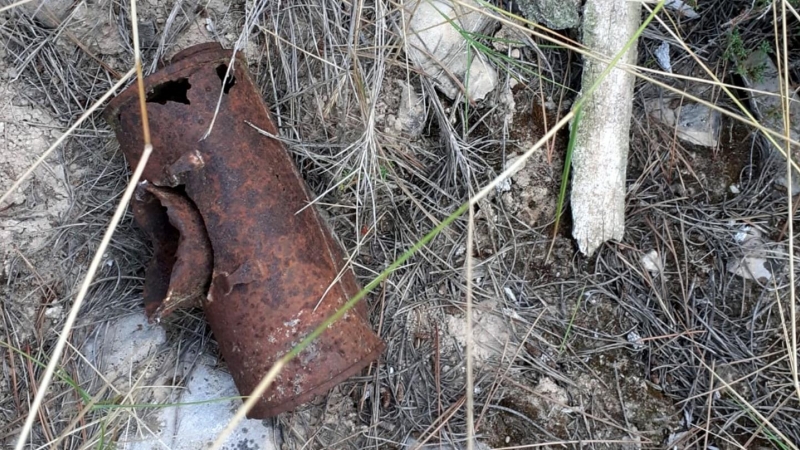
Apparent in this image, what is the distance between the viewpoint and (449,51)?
89.4 inches

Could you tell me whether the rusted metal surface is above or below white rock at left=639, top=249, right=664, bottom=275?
above

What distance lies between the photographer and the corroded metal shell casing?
177 cm

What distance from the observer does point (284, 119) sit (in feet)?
7.34

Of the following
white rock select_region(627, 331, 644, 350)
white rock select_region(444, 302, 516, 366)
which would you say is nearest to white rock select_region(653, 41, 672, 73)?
white rock select_region(627, 331, 644, 350)

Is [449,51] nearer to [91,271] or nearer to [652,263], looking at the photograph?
[652,263]

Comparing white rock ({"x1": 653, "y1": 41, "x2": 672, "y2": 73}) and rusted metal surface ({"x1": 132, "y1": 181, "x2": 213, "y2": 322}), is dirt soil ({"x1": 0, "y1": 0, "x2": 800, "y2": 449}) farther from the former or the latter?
rusted metal surface ({"x1": 132, "y1": 181, "x2": 213, "y2": 322})

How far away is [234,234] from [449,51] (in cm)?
105

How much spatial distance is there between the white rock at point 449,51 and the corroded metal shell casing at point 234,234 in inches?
27.7

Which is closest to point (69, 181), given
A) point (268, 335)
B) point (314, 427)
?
point (268, 335)

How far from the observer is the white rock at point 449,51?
2.24 meters

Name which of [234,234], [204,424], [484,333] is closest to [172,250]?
[234,234]

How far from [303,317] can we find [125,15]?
4.27 ft

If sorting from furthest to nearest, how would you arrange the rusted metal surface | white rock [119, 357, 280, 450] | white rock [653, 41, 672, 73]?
white rock [653, 41, 672, 73] → white rock [119, 357, 280, 450] → the rusted metal surface

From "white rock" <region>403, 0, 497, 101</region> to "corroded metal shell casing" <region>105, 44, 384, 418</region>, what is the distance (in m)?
0.70
